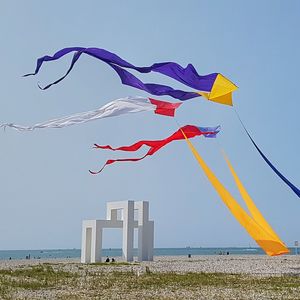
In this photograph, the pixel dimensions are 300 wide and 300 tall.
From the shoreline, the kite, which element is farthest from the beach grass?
the kite

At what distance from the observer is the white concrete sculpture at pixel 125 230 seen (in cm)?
3194

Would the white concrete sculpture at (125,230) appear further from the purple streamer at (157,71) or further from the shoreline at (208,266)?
the purple streamer at (157,71)

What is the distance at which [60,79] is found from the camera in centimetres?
1336

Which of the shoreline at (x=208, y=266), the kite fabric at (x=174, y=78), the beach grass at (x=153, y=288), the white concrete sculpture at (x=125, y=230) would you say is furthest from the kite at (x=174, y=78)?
the white concrete sculpture at (x=125, y=230)

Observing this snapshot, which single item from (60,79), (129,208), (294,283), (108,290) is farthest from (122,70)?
(129,208)

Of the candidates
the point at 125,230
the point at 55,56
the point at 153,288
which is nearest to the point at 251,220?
the point at 153,288

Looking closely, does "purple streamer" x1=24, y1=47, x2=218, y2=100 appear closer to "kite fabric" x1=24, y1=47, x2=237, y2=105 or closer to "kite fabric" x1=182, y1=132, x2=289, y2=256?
"kite fabric" x1=24, y1=47, x2=237, y2=105

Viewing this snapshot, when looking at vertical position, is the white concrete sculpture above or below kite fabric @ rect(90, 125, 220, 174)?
below

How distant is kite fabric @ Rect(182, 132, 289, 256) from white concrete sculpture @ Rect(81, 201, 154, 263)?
1744 centimetres

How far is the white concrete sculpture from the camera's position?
31938 millimetres

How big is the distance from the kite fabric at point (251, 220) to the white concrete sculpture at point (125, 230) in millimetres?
17441

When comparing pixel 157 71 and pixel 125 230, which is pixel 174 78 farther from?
pixel 125 230

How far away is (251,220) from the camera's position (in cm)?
1362

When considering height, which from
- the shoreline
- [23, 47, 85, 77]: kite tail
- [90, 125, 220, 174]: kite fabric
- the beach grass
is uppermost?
[23, 47, 85, 77]: kite tail
